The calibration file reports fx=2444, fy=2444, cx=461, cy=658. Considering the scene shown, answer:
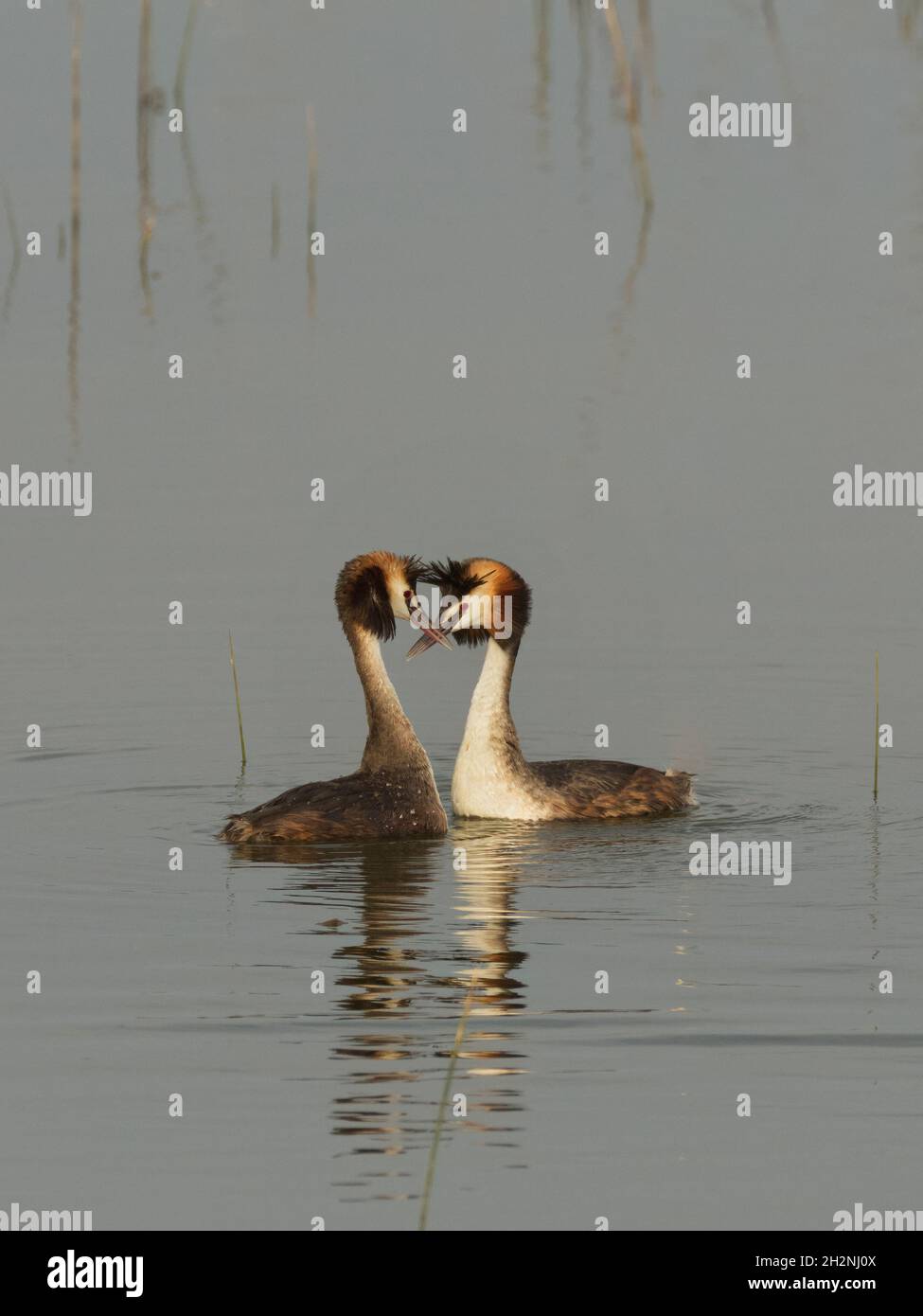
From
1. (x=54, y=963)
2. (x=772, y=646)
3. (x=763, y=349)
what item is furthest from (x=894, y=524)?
(x=54, y=963)

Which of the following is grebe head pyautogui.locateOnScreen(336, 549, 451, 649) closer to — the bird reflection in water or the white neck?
the white neck

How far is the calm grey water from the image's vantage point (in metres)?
8.26

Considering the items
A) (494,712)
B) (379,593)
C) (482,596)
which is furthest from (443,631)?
(494,712)

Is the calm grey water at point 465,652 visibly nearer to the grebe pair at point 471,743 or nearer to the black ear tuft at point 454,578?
the grebe pair at point 471,743

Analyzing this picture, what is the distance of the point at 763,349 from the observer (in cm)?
2144

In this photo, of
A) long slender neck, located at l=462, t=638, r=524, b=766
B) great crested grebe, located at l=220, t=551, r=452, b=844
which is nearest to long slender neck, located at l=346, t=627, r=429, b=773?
great crested grebe, located at l=220, t=551, r=452, b=844

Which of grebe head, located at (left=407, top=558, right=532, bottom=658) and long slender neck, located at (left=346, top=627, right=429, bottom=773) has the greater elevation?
grebe head, located at (left=407, top=558, right=532, bottom=658)

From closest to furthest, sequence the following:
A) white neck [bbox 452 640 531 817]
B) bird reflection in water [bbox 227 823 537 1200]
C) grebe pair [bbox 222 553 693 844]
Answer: bird reflection in water [bbox 227 823 537 1200] < grebe pair [bbox 222 553 693 844] < white neck [bbox 452 640 531 817]

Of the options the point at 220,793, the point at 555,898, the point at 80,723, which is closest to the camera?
the point at 555,898

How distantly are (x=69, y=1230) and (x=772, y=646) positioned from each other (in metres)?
9.11

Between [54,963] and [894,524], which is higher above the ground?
[894,524]

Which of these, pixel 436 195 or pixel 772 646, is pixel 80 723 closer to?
pixel 772 646

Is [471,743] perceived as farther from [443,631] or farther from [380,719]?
[443,631]

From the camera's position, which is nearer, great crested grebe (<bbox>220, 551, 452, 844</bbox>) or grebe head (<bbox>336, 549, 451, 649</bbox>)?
great crested grebe (<bbox>220, 551, 452, 844</bbox>)
